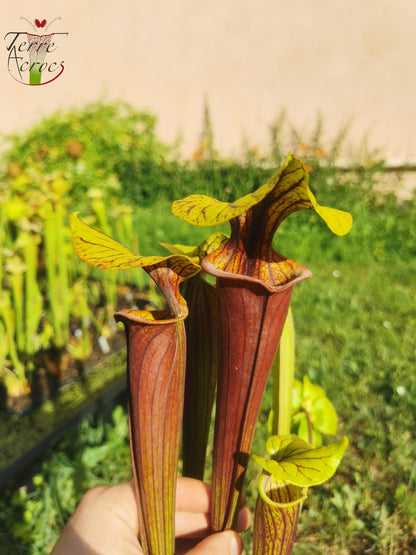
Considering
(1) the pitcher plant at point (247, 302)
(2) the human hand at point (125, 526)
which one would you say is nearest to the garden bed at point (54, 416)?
(2) the human hand at point (125, 526)

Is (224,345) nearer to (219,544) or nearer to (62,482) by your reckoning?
(219,544)

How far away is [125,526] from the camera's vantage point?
735 mm

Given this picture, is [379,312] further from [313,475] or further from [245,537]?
[313,475]

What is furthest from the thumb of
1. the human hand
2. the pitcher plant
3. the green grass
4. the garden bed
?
the garden bed

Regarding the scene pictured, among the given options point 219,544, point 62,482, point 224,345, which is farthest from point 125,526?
point 62,482

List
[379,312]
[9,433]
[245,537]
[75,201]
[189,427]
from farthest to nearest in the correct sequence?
[75,201] < [379,312] < [9,433] < [245,537] < [189,427]

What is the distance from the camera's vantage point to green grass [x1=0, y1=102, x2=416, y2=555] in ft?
4.18

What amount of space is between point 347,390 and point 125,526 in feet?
4.25

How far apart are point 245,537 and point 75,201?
11.4ft

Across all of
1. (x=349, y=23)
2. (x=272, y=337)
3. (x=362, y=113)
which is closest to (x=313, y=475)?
(x=272, y=337)

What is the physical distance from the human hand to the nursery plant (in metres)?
0.13

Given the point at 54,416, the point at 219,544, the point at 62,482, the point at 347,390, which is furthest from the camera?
the point at 347,390

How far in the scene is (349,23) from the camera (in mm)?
4047

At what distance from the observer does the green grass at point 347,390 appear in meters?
1.27
